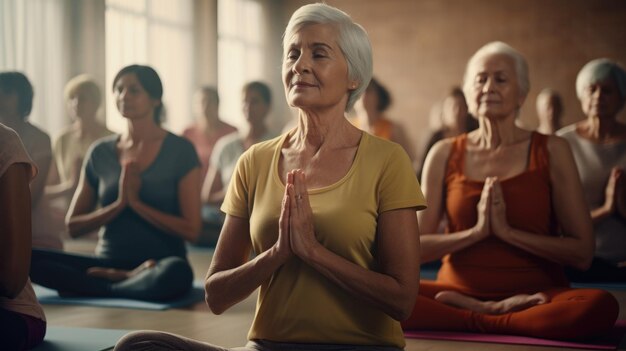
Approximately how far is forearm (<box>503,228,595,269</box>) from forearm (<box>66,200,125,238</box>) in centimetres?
189

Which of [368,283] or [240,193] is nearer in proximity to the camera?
[368,283]

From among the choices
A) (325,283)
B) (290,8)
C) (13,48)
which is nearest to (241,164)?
(325,283)

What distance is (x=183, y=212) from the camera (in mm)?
4684

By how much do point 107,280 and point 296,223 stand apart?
9.10 feet

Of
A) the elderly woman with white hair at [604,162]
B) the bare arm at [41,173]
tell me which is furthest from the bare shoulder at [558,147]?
the bare arm at [41,173]

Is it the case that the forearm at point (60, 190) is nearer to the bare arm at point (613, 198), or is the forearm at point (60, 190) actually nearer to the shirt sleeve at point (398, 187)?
the bare arm at point (613, 198)

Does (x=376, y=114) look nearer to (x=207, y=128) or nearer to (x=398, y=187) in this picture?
(x=207, y=128)

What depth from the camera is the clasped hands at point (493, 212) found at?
3533mm

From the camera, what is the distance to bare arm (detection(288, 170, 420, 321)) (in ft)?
6.98

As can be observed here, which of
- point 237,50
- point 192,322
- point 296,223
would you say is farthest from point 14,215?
point 237,50

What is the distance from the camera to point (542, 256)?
11.7 feet

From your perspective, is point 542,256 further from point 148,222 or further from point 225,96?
point 225,96

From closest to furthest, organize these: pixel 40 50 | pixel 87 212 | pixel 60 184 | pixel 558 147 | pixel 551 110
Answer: pixel 558 147, pixel 87 212, pixel 60 184, pixel 551 110, pixel 40 50

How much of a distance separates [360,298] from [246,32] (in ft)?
36.5
